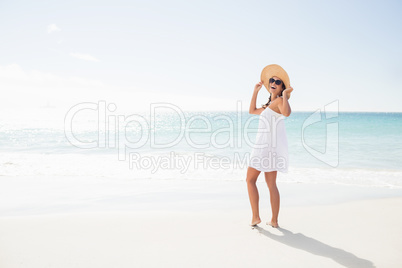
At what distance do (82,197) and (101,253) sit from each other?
9.10ft

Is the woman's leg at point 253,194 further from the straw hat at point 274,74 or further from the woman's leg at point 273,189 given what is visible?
the straw hat at point 274,74

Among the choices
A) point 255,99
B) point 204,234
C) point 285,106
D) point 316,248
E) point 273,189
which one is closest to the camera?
point 316,248

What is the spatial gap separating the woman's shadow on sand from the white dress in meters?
0.84

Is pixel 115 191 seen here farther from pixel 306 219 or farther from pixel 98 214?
pixel 306 219

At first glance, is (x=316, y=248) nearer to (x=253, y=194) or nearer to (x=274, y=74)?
(x=253, y=194)

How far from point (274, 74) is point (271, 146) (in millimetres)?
1005

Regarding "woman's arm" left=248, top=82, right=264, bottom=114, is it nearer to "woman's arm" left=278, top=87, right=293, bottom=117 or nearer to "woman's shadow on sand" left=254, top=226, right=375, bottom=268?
"woman's arm" left=278, top=87, right=293, bottom=117

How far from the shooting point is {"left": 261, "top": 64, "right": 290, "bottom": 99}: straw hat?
3.25 meters

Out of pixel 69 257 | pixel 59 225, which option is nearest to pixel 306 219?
pixel 69 257

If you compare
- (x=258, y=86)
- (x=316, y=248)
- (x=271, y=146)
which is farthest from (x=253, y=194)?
(x=258, y=86)

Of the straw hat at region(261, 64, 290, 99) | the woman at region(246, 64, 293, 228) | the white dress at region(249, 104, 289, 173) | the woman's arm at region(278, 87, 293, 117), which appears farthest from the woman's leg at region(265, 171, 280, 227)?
the straw hat at region(261, 64, 290, 99)

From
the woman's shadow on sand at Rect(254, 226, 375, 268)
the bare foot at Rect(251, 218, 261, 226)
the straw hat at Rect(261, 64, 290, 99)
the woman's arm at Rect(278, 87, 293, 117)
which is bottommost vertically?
the woman's shadow on sand at Rect(254, 226, 375, 268)

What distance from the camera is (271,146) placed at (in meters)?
3.19

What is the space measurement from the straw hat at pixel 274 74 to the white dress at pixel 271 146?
1.47 feet
